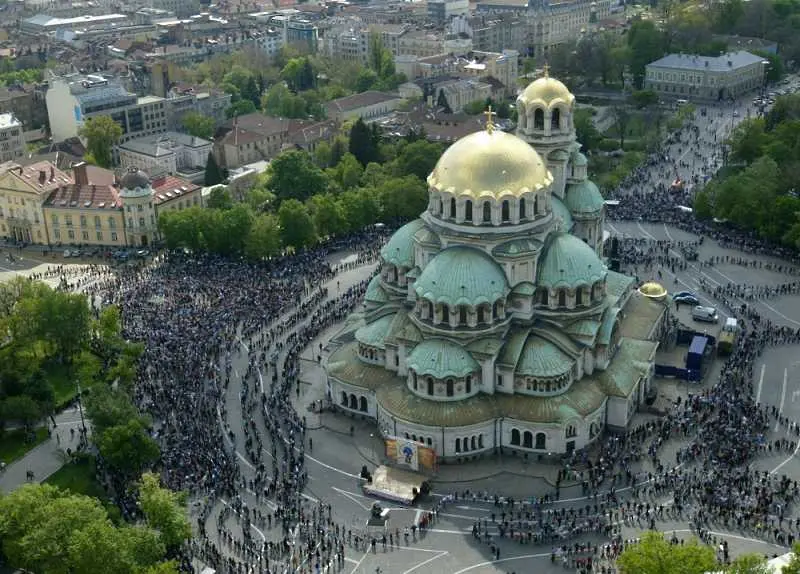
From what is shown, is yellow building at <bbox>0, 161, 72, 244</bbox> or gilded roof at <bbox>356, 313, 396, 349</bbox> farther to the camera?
yellow building at <bbox>0, 161, 72, 244</bbox>

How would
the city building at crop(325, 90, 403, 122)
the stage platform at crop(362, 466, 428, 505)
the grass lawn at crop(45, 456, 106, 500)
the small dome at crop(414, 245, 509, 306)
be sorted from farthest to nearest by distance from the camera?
the city building at crop(325, 90, 403, 122), the small dome at crop(414, 245, 509, 306), the grass lawn at crop(45, 456, 106, 500), the stage platform at crop(362, 466, 428, 505)

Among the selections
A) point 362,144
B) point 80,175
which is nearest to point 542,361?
point 362,144

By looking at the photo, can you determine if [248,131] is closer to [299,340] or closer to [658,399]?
[299,340]

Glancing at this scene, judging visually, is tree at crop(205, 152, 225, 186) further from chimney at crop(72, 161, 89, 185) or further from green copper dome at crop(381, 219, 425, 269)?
green copper dome at crop(381, 219, 425, 269)

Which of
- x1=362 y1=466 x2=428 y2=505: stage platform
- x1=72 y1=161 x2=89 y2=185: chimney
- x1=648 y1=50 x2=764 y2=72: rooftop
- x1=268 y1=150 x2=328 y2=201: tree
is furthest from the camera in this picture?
x1=648 y1=50 x2=764 y2=72: rooftop

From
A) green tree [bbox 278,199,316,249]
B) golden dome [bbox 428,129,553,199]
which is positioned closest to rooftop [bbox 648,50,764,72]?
green tree [bbox 278,199,316,249]

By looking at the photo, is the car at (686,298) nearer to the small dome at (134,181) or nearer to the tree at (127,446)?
the tree at (127,446)

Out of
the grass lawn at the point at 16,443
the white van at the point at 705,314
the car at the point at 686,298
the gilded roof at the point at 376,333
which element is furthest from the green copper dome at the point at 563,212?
the grass lawn at the point at 16,443

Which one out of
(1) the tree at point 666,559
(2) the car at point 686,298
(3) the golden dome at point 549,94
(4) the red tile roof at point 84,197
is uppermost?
(3) the golden dome at point 549,94
